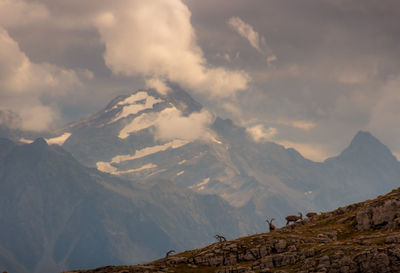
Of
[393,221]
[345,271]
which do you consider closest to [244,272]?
[345,271]

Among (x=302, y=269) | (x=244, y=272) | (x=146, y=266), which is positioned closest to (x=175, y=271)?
(x=146, y=266)

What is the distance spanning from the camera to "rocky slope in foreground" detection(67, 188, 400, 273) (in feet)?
369

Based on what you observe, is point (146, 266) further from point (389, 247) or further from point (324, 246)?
point (389, 247)

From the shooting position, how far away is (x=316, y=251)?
119250mm

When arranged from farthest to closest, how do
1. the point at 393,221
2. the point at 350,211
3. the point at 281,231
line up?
→ 1. the point at 350,211
2. the point at 281,231
3. the point at 393,221

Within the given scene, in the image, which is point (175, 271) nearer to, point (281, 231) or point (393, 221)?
point (281, 231)

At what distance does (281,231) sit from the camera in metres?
146

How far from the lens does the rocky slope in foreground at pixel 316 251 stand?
11238 centimetres

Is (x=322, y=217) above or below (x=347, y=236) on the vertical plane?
above

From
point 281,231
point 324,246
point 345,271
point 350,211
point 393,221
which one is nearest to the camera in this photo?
point 345,271

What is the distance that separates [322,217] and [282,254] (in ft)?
132

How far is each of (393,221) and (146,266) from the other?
166 feet

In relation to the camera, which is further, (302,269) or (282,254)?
(282,254)

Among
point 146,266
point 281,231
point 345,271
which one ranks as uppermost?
point 281,231
